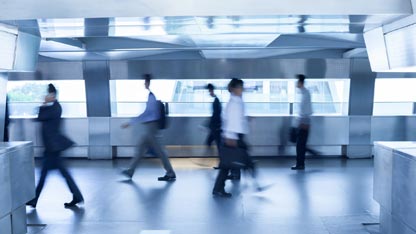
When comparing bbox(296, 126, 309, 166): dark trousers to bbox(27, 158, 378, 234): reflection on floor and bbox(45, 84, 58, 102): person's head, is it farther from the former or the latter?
bbox(45, 84, 58, 102): person's head

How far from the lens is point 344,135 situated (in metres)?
10.2

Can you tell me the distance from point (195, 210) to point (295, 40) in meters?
3.72

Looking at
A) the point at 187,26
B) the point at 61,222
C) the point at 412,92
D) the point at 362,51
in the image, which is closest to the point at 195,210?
the point at 61,222

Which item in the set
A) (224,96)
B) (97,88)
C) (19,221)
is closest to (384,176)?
(19,221)

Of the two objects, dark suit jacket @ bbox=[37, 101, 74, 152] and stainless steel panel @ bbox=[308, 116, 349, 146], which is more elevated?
dark suit jacket @ bbox=[37, 101, 74, 152]

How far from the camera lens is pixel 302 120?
27.7 feet

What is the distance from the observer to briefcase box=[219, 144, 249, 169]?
6.09 meters

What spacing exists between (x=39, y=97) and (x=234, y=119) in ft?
23.5

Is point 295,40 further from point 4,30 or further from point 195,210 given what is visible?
point 4,30

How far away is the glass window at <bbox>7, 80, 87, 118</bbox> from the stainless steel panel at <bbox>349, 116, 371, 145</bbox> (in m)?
7.11

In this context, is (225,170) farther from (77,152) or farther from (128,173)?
(77,152)

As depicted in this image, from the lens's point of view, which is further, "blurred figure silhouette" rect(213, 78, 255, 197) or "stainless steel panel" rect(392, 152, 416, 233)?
"blurred figure silhouette" rect(213, 78, 255, 197)

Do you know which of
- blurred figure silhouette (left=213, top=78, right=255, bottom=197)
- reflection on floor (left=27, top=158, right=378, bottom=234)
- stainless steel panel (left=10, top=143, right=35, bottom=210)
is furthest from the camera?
blurred figure silhouette (left=213, top=78, right=255, bottom=197)

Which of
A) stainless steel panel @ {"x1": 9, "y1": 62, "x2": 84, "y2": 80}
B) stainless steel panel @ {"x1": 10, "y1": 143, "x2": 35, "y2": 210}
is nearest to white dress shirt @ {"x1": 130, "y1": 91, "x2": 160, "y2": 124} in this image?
stainless steel panel @ {"x1": 10, "y1": 143, "x2": 35, "y2": 210}
